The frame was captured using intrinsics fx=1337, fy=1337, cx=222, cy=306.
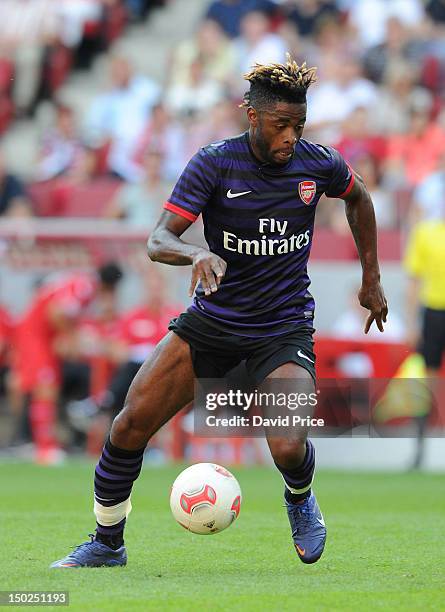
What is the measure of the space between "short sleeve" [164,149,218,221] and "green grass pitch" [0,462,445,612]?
5.48ft

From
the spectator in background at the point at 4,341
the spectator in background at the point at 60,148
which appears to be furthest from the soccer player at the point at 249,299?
the spectator in background at the point at 60,148

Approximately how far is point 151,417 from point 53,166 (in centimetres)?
1203

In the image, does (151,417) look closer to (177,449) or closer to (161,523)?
(161,523)

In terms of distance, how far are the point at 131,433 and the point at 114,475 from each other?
25 cm

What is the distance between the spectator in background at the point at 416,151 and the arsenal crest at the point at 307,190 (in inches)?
366

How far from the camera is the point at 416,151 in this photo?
1580cm

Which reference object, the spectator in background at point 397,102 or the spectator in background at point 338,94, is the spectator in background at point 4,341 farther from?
the spectator in background at point 397,102

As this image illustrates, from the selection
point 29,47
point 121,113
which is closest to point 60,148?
point 121,113

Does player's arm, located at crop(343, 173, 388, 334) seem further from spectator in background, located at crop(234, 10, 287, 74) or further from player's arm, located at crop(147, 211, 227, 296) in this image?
spectator in background, located at crop(234, 10, 287, 74)

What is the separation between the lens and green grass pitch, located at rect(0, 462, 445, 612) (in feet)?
17.6

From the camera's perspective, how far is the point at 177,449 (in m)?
14.2

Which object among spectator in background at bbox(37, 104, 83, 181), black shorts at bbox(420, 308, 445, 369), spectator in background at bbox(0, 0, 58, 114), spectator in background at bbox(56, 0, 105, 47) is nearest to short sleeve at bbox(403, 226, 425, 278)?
black shorts at bbox(420, 308, 445, 369)

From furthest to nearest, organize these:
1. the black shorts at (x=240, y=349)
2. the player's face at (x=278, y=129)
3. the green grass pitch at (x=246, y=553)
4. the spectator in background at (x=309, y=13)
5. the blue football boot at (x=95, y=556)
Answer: the spectator in background at (x=309, y=13)
the blue football boot at (x=95, y=556)
the black shorts at (x=240, y=349)
the player's face at (x=278, y=129)
the green grass pitch at (x=246, y=553)

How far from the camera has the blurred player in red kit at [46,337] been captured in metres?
14.1
